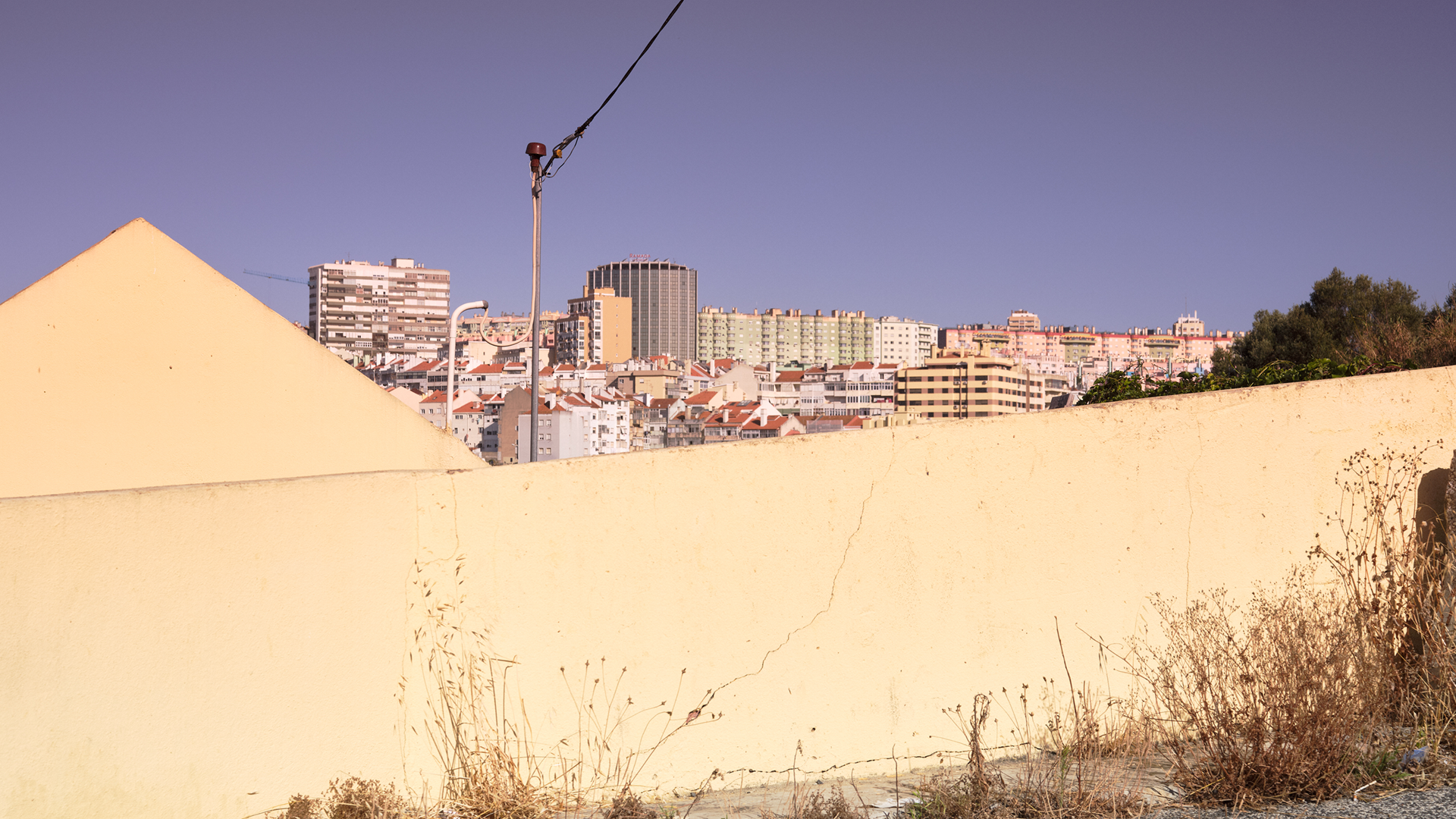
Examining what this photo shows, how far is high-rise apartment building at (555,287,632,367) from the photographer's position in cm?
18825

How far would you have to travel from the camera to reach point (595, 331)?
634 feet

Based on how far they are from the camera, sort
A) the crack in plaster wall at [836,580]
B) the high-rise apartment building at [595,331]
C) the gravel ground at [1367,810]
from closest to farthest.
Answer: the gravel ground at [1367,810]
the crack in plaster wall at [836,580]
the high-rise apartment building at [595,331]

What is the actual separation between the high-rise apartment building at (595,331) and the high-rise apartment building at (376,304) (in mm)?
22901

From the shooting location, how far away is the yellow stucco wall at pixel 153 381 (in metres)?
4.78

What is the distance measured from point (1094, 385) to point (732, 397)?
9639 centimetres

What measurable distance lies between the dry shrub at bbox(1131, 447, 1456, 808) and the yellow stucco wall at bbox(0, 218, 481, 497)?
4.56 m

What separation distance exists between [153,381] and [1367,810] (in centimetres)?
558

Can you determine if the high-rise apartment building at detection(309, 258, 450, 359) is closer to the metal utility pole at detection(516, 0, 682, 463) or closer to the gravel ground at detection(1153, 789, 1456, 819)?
the metal utility pole at detection(516, 0, 682, 463)

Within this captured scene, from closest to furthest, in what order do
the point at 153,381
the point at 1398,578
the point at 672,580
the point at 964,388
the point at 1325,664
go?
the point at 1325,664
the point at 672,580
the point at 1398,578
the point at 153,381
the point at 964,388

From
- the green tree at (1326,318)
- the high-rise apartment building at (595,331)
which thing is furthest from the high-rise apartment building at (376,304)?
the green tree at (1326,318)

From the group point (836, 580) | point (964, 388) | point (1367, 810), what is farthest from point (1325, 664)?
point (964, 388)

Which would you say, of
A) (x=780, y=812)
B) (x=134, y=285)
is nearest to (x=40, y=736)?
(x=780, y=812)

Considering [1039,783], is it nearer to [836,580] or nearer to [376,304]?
[836,580]

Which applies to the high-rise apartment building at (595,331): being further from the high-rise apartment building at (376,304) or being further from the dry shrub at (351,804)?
the dry shrub at (351,804)
